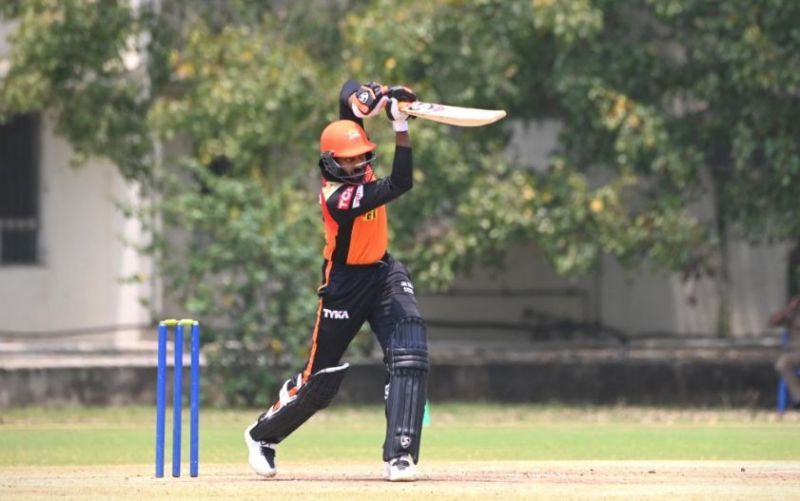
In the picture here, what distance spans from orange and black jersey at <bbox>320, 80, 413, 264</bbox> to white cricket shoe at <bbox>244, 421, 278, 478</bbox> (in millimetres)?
1155

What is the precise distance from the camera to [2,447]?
1339 centimetres

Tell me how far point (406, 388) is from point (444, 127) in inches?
356

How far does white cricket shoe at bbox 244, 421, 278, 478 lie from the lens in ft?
31.8

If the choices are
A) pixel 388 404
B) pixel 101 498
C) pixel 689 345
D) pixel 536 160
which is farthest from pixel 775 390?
pixel 101 498

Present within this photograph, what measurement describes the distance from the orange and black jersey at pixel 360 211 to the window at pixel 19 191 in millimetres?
13512

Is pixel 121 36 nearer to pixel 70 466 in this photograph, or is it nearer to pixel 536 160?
pixel 536 160

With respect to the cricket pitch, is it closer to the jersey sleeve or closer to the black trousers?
the black trousers

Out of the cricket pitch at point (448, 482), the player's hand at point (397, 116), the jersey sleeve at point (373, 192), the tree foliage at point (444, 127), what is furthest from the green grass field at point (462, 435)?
the player's hand at point (397, 116)

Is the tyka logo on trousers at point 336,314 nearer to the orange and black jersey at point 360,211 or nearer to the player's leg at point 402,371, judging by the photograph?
the player's leg at point 402,371

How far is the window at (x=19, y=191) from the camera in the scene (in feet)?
73.6

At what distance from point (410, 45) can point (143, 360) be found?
4.90 meters

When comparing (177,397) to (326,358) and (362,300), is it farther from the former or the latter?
(362,300)

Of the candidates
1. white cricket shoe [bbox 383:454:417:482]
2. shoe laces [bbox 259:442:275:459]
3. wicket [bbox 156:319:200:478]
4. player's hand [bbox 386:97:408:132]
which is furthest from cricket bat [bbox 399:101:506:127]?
shoe laces [bbox 259:442:275:459]

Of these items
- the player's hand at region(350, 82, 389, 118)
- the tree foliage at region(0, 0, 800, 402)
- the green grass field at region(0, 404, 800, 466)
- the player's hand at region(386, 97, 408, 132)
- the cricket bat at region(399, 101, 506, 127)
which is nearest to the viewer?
the cricket bat at region(399, 101, 506, 127)
